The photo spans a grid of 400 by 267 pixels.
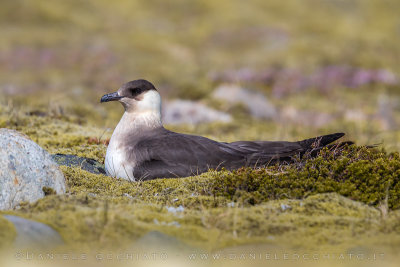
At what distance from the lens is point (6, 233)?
4.18m

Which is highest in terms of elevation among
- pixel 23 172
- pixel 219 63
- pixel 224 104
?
pixel 219 63

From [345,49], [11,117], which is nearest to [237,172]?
[11,117]

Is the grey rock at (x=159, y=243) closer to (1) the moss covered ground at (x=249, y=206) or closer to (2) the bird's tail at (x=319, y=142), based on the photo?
(1) the moss covered ground at (x=249, y=206)

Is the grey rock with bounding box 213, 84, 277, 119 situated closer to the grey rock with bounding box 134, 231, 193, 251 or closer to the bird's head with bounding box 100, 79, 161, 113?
the bird's head with bounding box 100, 79, 161, 113

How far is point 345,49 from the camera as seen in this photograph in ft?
99.1

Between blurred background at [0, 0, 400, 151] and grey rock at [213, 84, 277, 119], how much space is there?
0.04m

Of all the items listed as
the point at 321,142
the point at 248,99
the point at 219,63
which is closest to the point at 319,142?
the point at 321,142

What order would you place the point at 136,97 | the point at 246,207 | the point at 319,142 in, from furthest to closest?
1. the point at 136,97
2. the point at 319,142
3. the point at 246,207

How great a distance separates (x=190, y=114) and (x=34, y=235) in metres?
10.6

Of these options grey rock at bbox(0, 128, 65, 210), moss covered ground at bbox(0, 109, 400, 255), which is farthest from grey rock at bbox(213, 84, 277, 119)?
grey rock at bbox(0, 128, 65, 210)

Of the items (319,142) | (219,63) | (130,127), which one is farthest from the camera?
(219,63)

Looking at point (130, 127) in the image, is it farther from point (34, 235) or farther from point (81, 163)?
point (34, 235)

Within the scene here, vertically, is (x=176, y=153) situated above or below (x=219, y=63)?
below

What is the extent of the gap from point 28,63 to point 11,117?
752 inches
